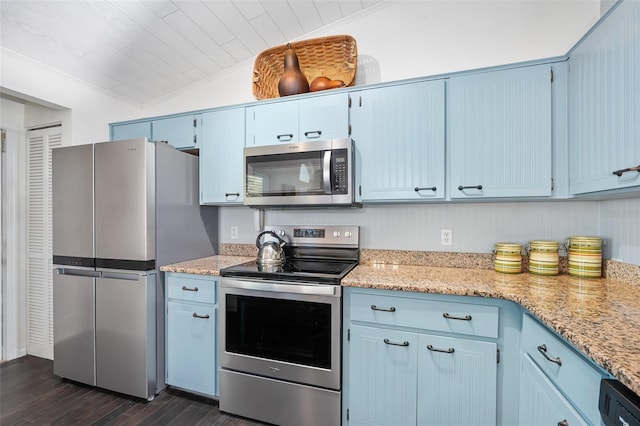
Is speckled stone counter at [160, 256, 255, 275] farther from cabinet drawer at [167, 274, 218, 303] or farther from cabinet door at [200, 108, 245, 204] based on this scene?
cabinet door at [200, 108, 245, 204]

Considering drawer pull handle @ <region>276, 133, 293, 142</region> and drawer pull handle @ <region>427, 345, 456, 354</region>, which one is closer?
drawer pull handle @ <region>427, 345, 456, 354</region>

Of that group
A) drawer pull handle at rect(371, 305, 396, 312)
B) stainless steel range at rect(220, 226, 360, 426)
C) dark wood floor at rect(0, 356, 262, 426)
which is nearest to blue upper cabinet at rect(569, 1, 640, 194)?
drawer pull handle at rect(371, 305, 396, 312)

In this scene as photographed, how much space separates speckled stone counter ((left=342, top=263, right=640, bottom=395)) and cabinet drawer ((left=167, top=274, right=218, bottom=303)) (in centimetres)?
94

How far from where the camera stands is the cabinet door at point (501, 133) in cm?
159

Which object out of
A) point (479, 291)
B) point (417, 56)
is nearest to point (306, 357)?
point (479, 291)

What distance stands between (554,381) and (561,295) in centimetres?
43

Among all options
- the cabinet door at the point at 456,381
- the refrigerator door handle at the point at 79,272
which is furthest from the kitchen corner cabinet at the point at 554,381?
the refrigerator door handle at the point at 79,272

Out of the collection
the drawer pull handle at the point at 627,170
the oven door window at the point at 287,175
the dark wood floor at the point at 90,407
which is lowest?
the dark wood floor at the point at 90,407

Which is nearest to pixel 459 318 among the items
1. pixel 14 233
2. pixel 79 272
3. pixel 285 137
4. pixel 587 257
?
pixel 587 257

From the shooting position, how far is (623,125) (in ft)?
3.84

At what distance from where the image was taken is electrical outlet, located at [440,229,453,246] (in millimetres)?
2008

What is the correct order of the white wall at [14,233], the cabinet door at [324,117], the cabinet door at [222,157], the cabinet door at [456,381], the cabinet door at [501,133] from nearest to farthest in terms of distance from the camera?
the cabinet door at [456,381], the cabinet door at [501,133], the cabinet door at [324,117], the cabinet door at [222,157], the white wall at [14,233]

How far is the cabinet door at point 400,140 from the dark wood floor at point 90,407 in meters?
1.71

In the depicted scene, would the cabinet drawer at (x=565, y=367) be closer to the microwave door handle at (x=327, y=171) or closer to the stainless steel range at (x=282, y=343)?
the stainless steel range at (x=282, y=343)
